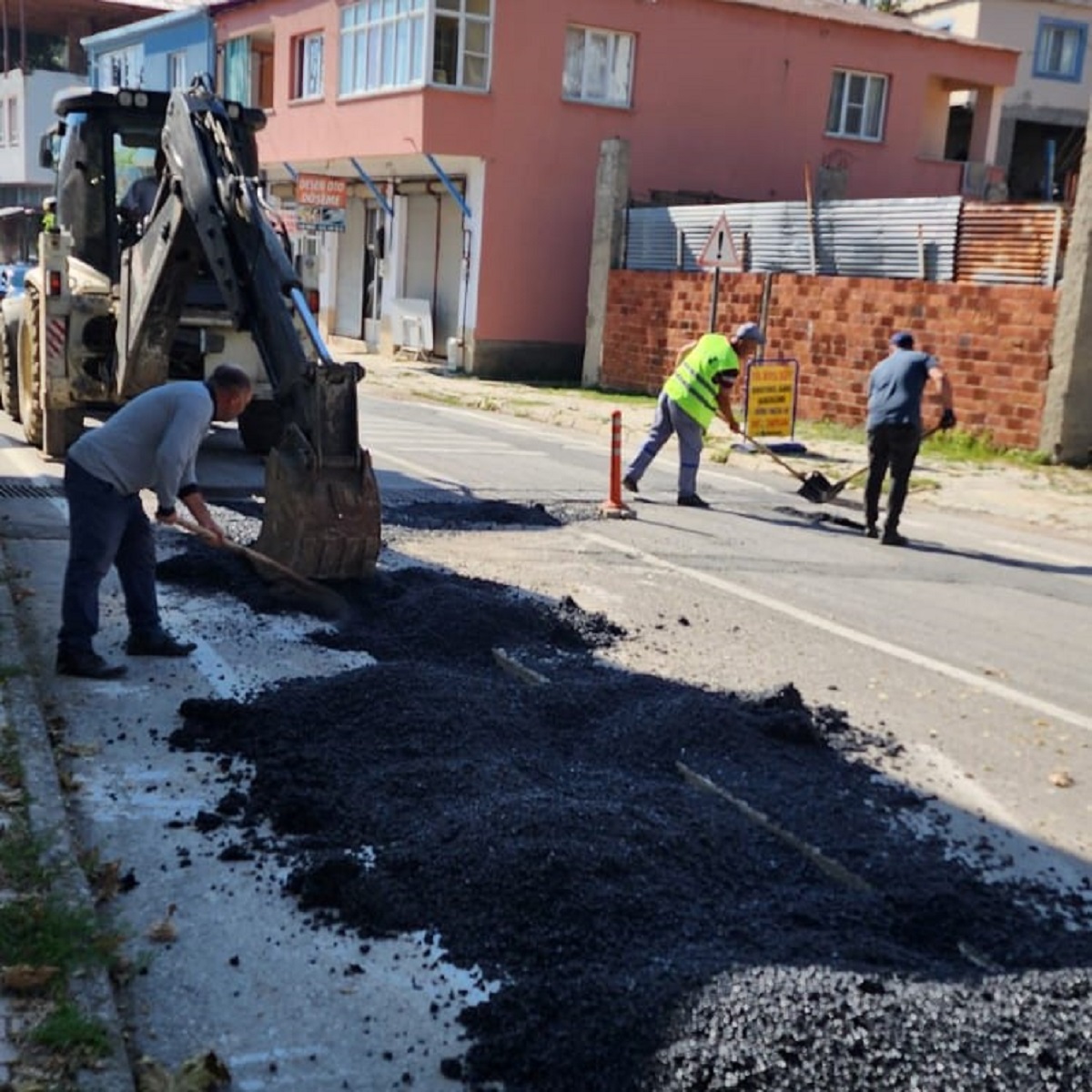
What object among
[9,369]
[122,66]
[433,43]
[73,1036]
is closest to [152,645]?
[73,1036]

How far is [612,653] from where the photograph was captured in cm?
748

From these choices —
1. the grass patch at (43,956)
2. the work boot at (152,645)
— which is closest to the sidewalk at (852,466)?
the work boot at (152,645)

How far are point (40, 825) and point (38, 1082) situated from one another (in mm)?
1503

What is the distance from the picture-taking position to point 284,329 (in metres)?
8.27

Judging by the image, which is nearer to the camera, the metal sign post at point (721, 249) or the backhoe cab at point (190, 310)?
the backhoe cab at point (190, 310)

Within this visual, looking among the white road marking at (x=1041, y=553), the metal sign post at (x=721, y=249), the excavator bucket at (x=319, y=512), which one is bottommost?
→ the white road marking at (x=1041, y=553)

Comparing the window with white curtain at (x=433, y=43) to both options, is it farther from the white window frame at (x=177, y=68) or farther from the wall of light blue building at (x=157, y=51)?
the white window frame at (x=177, y=68)

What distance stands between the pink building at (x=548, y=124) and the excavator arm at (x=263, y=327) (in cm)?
1617

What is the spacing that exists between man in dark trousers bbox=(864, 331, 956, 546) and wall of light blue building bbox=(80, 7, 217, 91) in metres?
28.5

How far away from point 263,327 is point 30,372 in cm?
567

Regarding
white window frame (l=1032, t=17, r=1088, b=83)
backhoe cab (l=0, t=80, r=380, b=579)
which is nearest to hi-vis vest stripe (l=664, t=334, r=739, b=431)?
backhoe cab (l=0, t=80, r=380, b=579)

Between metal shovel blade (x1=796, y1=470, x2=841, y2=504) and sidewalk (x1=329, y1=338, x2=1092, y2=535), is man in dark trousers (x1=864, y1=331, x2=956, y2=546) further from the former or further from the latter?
sidewalk (x1=329, y1=338, x2=1092, y2=535)

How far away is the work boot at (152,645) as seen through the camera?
6887mm

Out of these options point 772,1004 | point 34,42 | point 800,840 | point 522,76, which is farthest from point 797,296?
point 34,42
